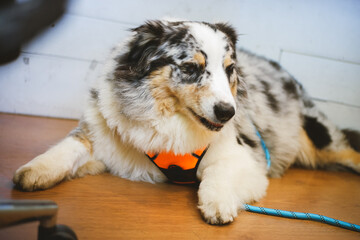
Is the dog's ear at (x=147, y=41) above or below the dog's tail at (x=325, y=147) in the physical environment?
above

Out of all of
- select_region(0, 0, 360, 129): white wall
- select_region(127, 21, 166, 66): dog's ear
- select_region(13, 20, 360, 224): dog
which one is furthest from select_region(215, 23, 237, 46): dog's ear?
select_region(0, 0, 360, 129): white wall

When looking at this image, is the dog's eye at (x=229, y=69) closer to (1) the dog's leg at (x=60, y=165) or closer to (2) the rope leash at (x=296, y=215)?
(2) the rope leash at (x=296, y=215)

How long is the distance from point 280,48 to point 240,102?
1674 mm

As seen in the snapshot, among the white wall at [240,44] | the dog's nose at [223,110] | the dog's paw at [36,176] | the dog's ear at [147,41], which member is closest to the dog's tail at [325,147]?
the white wall at [240,44]

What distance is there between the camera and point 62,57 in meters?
3.09

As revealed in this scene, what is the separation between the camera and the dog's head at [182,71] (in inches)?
62.0

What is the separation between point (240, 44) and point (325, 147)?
1443 mm

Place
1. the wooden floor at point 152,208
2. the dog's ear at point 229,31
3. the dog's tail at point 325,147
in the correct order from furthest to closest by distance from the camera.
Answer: the dog's tail at point 325,147
the dog's ear at point 229,31
the wooden floor at point 152,208

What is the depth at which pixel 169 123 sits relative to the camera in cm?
169

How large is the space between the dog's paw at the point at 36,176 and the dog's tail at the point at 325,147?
84.1 inches

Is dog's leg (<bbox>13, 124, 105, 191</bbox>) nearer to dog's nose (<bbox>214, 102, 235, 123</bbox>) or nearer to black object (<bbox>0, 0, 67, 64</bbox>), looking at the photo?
dog's nose (<bbox>214, 102, 235, 123</bbox>)

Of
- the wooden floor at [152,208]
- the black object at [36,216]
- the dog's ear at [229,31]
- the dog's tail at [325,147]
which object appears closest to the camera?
the black object at [36,216]

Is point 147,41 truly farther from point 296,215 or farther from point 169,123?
point 296,215

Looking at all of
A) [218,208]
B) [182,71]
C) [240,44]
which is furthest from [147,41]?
[240,44]
